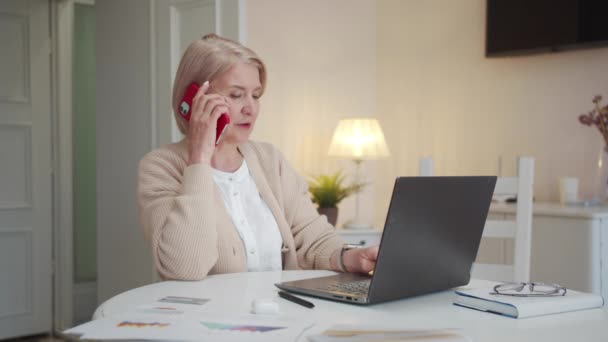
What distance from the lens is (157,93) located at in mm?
3107

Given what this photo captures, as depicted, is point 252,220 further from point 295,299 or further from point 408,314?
point 408,314

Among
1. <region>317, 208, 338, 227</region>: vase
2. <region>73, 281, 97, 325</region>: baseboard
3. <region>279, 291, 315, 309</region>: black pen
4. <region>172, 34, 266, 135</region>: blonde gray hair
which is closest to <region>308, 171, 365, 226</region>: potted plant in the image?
<region>317, 208, 338, 227</region>: vase

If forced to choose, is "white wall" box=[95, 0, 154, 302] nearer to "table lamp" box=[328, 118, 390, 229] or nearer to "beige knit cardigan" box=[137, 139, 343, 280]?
"table lamp" box=[328, 118, 390, 229]

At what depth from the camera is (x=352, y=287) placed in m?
1.49

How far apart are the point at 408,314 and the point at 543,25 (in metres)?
2.68

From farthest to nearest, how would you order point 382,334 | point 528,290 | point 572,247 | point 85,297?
point 85,297 < point 572,247 < point 528,290 < point 382,334

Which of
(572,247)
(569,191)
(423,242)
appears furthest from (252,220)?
(569,191)

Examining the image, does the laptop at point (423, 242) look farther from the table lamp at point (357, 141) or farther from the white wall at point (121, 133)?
the table lamp at point (357, 141)

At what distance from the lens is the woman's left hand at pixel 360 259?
5.50 feet

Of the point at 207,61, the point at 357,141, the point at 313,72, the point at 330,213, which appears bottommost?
the point at 330,213

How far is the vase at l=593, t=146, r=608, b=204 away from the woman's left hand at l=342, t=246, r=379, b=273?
2.01 meters

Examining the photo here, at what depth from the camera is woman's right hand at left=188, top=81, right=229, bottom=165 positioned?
6.00 ft

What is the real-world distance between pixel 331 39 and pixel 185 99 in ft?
7.22

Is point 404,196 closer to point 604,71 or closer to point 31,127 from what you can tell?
point 604,71
